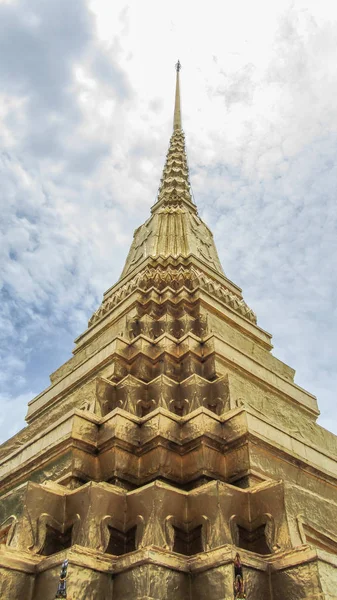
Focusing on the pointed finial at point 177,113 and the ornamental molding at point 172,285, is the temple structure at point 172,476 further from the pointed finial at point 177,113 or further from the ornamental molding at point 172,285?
the pointed finial at point 177,113

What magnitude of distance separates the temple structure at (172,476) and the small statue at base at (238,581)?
0.04 ft

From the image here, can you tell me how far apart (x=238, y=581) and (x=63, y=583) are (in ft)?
5.27

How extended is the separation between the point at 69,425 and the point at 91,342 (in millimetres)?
5524

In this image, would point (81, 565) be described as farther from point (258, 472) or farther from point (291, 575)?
point (258, 472)

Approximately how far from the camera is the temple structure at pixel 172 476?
494cm

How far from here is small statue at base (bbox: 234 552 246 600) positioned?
15.1 feet

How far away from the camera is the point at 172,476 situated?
696 cm

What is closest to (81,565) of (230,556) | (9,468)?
(230,556)

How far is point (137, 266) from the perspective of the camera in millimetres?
14852

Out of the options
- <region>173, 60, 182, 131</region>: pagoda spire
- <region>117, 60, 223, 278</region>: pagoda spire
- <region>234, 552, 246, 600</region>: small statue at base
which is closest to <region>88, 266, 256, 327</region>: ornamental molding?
<region>117, 60, 223, 278</region>: pagoda spire

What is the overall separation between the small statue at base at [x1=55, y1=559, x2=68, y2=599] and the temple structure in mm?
21

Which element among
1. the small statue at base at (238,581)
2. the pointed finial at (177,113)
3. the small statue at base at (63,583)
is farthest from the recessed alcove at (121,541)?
the pointed finial at (177,113)

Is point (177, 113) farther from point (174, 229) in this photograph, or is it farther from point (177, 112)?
point (174, 229)

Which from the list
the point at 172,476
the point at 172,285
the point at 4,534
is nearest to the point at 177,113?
the point at 172,285
